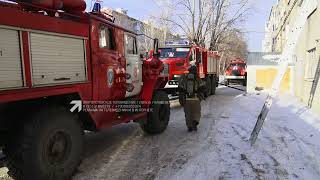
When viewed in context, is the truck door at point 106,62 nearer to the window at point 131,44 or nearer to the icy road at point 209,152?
the window at point 131,44

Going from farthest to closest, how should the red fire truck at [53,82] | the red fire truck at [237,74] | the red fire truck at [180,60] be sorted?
the red fire truck at [237,74]
the red fire truck at [180,60]
the red fire truck at [53,82]

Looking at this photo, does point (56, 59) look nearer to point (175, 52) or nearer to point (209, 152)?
point (209, 152)

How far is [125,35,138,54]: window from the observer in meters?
7.95

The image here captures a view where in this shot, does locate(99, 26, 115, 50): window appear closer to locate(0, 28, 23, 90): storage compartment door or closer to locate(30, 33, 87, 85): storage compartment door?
locate(30, 33, 87, 85): storage compartment door

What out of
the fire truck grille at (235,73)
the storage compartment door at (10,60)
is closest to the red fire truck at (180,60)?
the storage compartment door at (10,60)

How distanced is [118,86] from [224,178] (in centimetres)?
298

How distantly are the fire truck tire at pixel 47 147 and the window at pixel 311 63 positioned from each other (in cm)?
883

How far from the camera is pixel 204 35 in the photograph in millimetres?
36375

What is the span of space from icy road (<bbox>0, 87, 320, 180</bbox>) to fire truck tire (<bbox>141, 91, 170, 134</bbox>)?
20 cm

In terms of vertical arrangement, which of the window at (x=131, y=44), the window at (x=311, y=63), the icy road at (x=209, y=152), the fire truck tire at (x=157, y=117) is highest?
the window at (x=131, y=44)

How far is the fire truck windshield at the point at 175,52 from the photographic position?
15820 millimetres

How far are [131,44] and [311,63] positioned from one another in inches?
303

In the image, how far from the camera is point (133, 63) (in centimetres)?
816

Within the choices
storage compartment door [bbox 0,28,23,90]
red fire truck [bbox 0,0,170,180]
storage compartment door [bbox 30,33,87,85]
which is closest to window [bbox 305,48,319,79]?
red fire truck [bbox 0,0,170,180]
